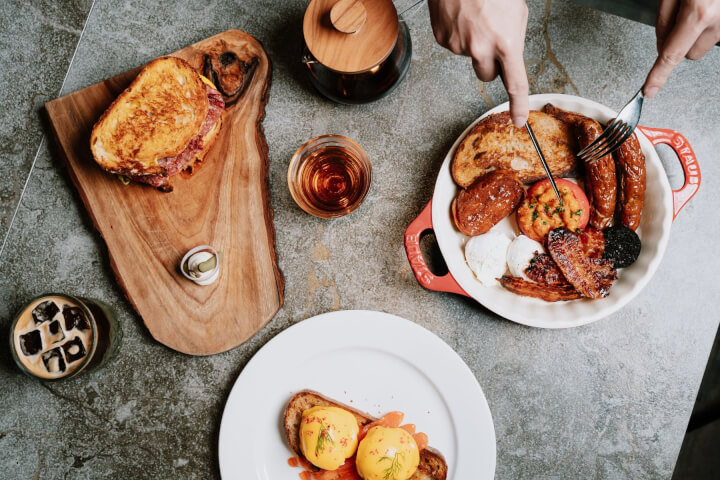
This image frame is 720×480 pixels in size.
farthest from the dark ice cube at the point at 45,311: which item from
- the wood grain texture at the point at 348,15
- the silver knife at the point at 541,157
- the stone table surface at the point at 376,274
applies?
the silver knife at the point at 541,157

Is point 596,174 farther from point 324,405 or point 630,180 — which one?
point 324,405

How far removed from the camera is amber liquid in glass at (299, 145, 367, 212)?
1.62 m

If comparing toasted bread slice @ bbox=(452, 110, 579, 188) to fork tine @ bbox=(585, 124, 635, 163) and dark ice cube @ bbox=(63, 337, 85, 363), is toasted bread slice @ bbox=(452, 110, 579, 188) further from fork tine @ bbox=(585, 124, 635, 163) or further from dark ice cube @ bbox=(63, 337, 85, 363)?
dark ice cube @ bbox=(63, 337, 85, 363)

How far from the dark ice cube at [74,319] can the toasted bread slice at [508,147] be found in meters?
1.36

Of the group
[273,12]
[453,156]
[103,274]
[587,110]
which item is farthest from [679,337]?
[103,274]

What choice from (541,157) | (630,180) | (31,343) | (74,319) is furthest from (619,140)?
(31,343)

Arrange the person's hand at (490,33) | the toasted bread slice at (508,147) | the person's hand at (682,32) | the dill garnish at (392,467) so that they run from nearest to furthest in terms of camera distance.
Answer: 1. the person's hand at (490,33)
2. the person's hand at (682,32)
3. the dill garnish at (392,467)
4. the toasted bread slice at (508,147)

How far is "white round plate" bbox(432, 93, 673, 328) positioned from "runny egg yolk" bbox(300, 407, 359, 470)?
610mm

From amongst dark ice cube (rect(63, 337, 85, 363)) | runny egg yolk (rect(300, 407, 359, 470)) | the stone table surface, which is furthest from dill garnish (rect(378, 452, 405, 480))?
dark ice cube (rect(63, 337, 85, 363))

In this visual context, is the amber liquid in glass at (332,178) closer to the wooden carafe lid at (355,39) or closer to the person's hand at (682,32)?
the wooden carafe lid at (355,39)

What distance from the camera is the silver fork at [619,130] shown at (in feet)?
4.80

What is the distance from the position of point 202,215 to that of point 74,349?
0.61 metres

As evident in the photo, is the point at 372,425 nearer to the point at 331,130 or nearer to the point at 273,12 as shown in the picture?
the point at 331,130

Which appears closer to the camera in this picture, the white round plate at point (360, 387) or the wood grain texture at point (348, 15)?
A: the wood grain texture at point (348, 15)
